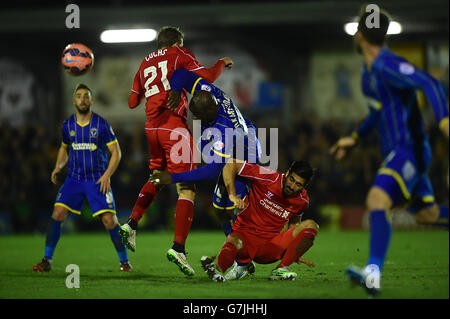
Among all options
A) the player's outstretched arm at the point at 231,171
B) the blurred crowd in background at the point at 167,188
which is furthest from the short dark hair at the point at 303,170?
the blurred crowd in background at the point at 167,188

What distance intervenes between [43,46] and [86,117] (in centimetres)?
1299

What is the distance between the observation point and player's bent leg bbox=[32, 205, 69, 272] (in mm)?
7841

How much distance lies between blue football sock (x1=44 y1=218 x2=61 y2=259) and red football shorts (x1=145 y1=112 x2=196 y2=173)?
5.49 ft

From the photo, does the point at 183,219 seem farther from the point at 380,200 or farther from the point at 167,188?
the point at 167,188

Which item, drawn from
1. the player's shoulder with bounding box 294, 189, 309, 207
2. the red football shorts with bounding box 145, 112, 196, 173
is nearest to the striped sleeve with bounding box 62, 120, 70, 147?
the red football shorts with bounding box 145, 112, 196, 173

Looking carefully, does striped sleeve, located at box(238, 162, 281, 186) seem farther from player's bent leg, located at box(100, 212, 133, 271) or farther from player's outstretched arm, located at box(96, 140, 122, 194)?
player's bent leg, located at box(100, 212, 133, 271)

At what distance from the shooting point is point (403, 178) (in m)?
4.96

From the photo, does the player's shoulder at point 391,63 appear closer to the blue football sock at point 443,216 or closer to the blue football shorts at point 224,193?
the blue football sock at point 443,216

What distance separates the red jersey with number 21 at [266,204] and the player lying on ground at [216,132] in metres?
0.34

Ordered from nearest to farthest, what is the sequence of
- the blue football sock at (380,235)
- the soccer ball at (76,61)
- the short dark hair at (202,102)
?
the blue football sock at (380,235) < the short dark hair at (202,102) < the soccer ball at (76,61)

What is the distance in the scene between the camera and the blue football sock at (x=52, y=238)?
7.93m

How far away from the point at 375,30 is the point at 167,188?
40.2 feet

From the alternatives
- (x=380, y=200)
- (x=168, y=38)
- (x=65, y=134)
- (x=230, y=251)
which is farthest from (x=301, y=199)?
(x=65, y=134)

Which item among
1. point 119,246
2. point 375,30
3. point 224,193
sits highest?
point 375,30
